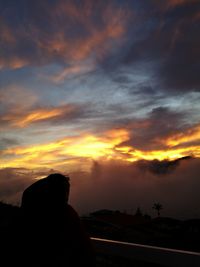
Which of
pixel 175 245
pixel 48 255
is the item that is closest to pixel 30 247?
pixel 48 255

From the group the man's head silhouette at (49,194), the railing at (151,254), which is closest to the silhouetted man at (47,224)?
the man's head silhouette at (49,194)

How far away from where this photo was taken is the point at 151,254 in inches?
191

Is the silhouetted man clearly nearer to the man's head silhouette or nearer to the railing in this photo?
the man's head silhouette

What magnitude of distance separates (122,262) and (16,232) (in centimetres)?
278

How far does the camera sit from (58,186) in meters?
3.51

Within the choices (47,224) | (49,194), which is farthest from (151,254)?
(49,194)

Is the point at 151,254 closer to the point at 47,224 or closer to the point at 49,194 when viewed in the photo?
the point at 47,224

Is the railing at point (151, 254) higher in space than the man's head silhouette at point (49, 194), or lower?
lower

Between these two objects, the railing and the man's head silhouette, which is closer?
the man's head silhouette

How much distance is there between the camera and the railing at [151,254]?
167 inches

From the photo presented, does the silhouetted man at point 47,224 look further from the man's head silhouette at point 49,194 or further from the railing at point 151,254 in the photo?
the railing at point 151,254

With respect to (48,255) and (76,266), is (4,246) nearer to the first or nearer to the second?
(48,255)

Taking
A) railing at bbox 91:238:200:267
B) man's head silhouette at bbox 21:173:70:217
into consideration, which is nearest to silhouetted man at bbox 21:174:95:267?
man's head silhouette at bbox 21:173:70:217

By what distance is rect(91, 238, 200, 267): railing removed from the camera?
4236mm
